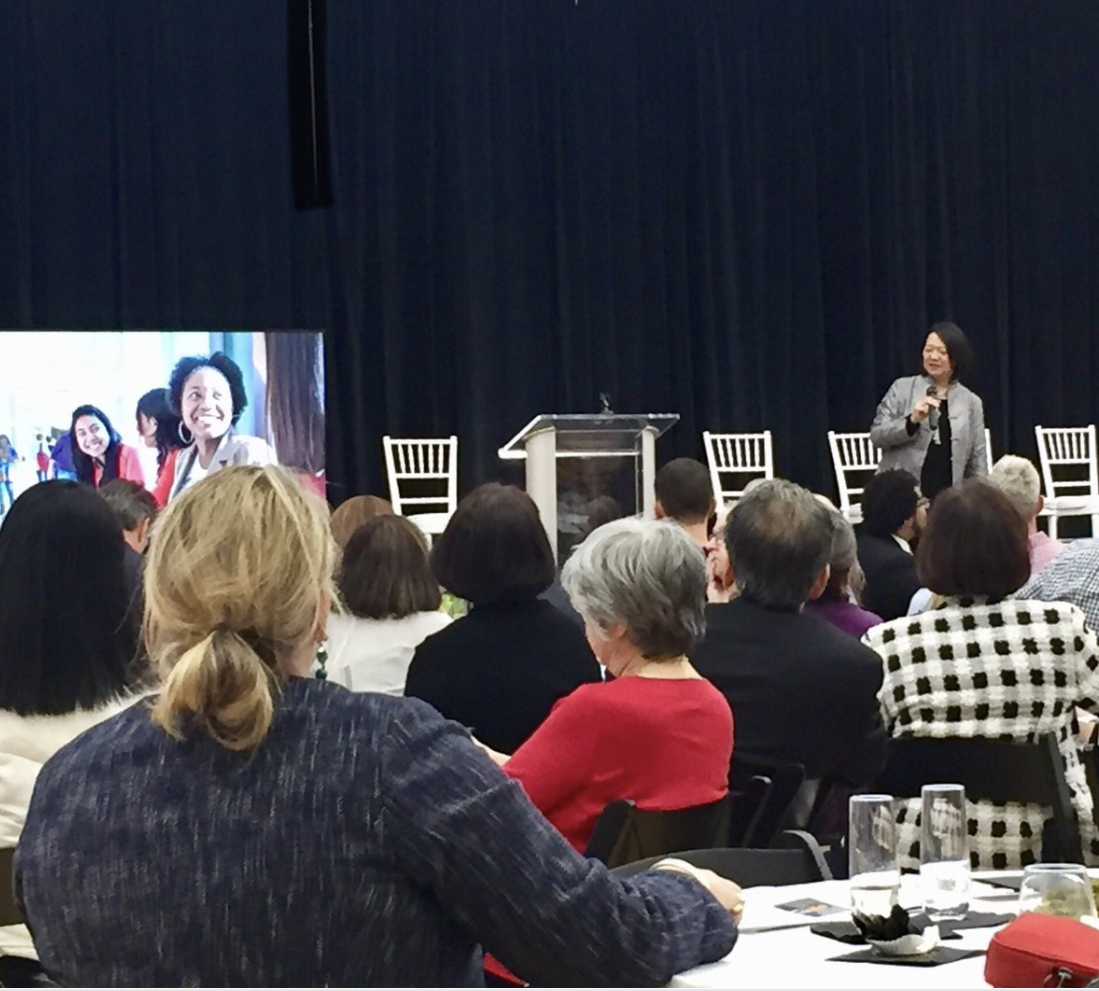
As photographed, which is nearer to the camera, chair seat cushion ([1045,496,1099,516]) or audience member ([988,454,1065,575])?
audience member ([988,454,1065,575])

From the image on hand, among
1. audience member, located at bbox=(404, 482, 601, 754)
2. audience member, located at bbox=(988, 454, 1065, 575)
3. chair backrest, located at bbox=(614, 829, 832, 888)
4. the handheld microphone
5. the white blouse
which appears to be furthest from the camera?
the handheld microphone

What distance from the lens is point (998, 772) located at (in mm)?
2998

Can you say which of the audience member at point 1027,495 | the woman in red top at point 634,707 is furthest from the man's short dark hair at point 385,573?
the audience member at point 1027,495

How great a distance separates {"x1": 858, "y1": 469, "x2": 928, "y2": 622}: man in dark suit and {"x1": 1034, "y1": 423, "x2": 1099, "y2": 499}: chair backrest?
4.53 m

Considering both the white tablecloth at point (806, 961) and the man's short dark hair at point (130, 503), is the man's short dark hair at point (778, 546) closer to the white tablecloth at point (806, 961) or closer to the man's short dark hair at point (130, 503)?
the white tablecloth at point (806, 961)

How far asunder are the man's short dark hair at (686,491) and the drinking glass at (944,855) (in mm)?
2989

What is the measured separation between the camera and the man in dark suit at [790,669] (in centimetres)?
334

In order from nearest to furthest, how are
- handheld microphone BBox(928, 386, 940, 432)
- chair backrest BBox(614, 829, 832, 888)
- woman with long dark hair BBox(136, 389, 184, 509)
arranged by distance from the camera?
chair backrest BBox(614, 829, 832, 888) < handheld microphone BBox(928, 386, 940, 432) < woman with long dark hair BBox(136, 389, 184, 509)

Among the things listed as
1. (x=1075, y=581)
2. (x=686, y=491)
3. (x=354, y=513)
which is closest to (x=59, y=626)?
(x=354, y=513)

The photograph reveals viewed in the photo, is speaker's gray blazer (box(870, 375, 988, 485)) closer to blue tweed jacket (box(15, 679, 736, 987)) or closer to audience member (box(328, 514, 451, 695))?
audience member (box(328, 514, 451, 695))

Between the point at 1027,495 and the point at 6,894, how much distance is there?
353cm

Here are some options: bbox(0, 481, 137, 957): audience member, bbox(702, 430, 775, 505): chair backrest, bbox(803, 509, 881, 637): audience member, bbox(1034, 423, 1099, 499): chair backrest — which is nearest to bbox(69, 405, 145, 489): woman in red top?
bbox(702, 430, 775, 505): chair backrest

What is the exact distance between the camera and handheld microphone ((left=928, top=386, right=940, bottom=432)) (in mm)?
7828

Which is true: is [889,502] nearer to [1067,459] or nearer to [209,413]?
[209,413]
